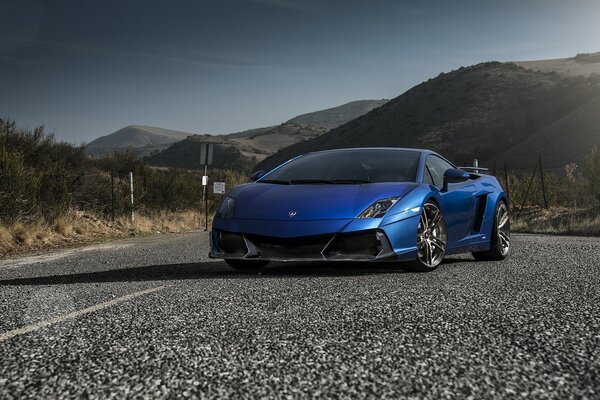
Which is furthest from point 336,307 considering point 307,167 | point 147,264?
point 147,264

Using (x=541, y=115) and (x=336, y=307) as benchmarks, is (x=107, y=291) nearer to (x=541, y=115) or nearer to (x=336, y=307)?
(x=336, y=307)

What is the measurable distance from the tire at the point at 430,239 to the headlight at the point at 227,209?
185 centimetres

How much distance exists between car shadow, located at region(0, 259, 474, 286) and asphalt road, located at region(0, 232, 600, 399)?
266 mm

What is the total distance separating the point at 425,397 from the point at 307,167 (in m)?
4.99

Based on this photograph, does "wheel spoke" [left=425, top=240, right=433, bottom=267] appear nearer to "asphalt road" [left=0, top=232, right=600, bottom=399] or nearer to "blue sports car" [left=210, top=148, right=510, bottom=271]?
"blue sports car" [left=210, top=148, right=510, bottom=271]

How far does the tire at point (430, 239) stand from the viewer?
6.20m

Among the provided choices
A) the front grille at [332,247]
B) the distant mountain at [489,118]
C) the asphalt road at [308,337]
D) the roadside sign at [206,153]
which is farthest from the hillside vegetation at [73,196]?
the distant mountain at [489,118]

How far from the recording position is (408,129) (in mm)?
72125

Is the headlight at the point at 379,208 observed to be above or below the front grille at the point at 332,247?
above

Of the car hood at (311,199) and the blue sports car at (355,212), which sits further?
the car hood at (311,199)

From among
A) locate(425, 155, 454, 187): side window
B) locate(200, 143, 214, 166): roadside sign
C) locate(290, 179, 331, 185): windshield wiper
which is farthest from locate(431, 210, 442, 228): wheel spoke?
locate(200, 143, 214, 166): roadside sign

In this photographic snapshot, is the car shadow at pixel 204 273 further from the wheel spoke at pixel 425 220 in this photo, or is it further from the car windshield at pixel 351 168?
the car windshield at pixel 351 168

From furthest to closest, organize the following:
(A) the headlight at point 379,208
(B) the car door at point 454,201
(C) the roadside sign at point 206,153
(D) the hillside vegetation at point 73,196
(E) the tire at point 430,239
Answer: (C) the roadside sign at point 206,153 < (D) the hillside vegetation at point 73,196 < (B) the car door at point 454,201 < (E) the tire at point 430,239 < (A) the headlight at point 379,208

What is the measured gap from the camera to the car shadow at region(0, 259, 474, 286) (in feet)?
20.5
